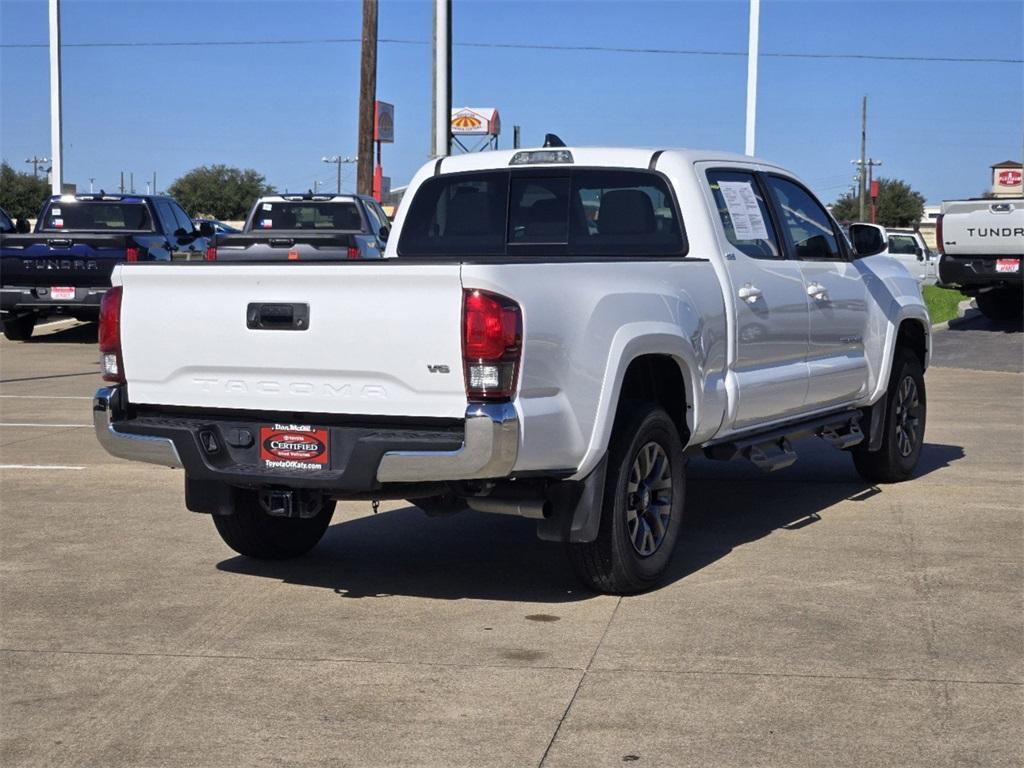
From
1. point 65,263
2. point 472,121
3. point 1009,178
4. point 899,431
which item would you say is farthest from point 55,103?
point 1009,178

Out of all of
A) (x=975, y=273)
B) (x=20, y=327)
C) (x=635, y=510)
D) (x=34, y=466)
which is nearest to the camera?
(x=635, y=510)

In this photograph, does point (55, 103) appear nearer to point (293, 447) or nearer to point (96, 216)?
point (96, 216)

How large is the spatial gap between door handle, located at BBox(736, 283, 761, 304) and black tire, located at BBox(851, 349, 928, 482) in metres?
2.24

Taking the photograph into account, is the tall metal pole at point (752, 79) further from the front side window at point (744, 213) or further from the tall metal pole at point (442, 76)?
the front side window at point (744, 213)

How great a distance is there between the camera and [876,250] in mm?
9234

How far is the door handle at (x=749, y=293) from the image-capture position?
750 cm

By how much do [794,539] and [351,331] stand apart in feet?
10.3

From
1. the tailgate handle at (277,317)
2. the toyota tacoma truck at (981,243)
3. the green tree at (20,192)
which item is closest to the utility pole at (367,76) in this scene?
the toyota tacoma truck at (981,243)

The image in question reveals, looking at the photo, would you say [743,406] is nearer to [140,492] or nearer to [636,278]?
[636,278]

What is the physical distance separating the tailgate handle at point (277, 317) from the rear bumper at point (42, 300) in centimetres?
1422

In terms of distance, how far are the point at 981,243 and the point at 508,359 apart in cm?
1883

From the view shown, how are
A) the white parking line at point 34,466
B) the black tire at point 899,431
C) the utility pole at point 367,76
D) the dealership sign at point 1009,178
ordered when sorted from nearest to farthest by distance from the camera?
the black tire at point 899,431 → the white parking line at point 34,466 → the utility pole at point 367,76 → the dealership sign at point 1009,178

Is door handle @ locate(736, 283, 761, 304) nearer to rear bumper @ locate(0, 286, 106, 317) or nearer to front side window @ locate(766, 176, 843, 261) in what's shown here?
front side window @ locate(766, 176, 843, 261)

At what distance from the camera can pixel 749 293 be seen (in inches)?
297
